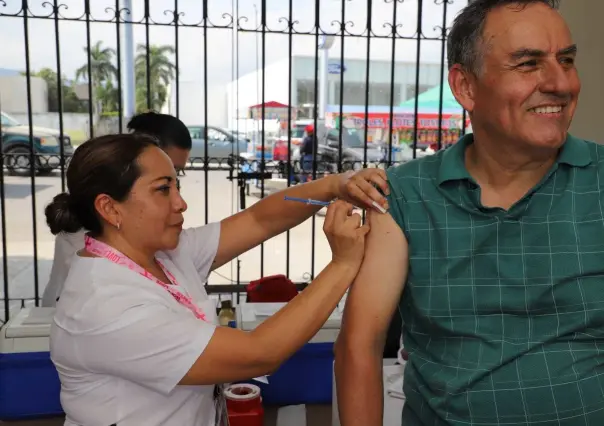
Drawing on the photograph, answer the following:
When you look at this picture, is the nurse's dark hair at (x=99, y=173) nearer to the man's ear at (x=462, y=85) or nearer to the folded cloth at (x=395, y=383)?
the man's ear at (x=462, y=85)

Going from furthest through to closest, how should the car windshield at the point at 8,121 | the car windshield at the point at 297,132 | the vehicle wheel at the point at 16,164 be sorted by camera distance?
the car windshield at the point at 297,132
the car windshield at the point at 8,121
the vehicle wheel at the point at 16,164

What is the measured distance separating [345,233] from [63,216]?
76 cm

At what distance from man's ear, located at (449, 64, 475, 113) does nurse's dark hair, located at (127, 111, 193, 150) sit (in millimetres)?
1569

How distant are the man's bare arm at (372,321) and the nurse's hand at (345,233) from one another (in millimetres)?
27

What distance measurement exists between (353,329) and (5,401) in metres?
2.02

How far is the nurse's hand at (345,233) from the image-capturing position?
1.30 metres

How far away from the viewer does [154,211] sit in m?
1.46

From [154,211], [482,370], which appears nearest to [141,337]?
[154,211]

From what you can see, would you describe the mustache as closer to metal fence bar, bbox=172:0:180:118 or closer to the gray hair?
the gray hair

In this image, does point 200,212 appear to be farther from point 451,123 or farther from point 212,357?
point 212,357

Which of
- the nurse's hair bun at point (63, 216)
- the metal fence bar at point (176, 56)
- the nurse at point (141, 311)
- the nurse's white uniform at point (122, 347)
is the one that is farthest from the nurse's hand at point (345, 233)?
the metal fence bar at point (176, 56)

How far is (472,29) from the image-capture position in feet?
3.93

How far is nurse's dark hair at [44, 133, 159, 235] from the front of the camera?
4.67 feet

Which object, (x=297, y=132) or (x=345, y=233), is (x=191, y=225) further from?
(x=297, y=132)
